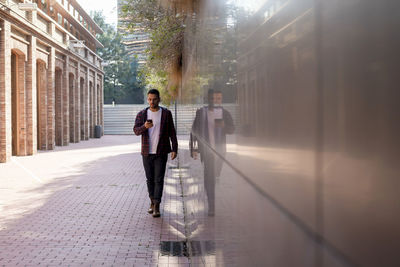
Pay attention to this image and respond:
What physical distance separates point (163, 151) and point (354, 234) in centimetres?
600

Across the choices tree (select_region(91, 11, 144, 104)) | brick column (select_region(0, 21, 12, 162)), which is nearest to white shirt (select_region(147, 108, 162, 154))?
brick column (select_region(0, 21, 12, 162))

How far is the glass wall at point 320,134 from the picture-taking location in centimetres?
48

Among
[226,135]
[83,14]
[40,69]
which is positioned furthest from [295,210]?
[83,14]

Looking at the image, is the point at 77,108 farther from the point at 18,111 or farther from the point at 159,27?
the point at 159,27

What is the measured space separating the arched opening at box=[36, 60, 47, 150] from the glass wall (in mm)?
21894

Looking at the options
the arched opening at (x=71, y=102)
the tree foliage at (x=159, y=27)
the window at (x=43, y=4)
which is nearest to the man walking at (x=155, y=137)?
the tree foliage at (x=159, y=27)

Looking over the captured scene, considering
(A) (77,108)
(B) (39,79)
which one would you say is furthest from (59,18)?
(B) (39,79)

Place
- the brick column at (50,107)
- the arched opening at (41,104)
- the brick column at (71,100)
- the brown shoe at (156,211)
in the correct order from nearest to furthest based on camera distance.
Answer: the brown shoe at (156,211) < the arched opening at (41,104) < the brick column at (50,107) < the brick column at (71,100)

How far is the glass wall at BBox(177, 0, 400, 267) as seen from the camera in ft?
Answer: 1.58

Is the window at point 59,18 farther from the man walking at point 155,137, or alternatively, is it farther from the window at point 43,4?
the man walking at point 155,137

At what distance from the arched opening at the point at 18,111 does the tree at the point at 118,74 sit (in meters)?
46.9

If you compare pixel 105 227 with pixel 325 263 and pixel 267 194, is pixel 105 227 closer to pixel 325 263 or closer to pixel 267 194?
pixel 267 194

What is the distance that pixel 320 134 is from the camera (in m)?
0.68

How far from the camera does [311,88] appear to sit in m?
0.75
